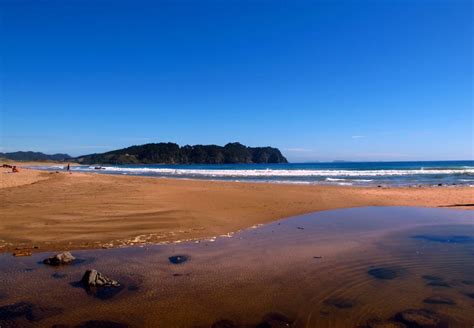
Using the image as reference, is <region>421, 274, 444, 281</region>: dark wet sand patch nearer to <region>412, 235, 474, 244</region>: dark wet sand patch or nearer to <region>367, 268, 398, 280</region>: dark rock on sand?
<region>367, 268, 398, 280</region>: dark rock on sand

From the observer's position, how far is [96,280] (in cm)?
553

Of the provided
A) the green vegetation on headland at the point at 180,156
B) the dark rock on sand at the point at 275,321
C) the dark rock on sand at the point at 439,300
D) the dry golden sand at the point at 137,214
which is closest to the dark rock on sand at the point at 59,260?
the dry golden sand at the point at 137,214

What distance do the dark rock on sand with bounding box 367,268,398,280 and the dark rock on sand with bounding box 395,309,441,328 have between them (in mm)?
1334

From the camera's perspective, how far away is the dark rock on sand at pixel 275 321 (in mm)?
4379

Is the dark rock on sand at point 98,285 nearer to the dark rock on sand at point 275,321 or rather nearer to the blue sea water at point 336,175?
the dark rock on sand at point 275,321

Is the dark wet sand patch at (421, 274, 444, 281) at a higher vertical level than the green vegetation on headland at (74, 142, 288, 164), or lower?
lower

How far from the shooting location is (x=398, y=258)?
729cm

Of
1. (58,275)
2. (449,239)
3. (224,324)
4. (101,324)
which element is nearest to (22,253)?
(58,275)

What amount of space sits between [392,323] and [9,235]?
859 cm

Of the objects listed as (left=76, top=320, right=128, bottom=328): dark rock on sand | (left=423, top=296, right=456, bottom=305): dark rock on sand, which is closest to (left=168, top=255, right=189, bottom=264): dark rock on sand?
(left=76, top=320, right=128, bottom=328): dark rock on sand

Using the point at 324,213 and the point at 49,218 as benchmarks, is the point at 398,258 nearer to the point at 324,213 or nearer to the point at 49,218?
the point at 324,213

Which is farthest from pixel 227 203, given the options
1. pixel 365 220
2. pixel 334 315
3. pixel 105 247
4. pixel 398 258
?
pixel 334 315

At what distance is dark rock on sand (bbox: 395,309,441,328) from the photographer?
4.40m

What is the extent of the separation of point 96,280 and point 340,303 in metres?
3.76
